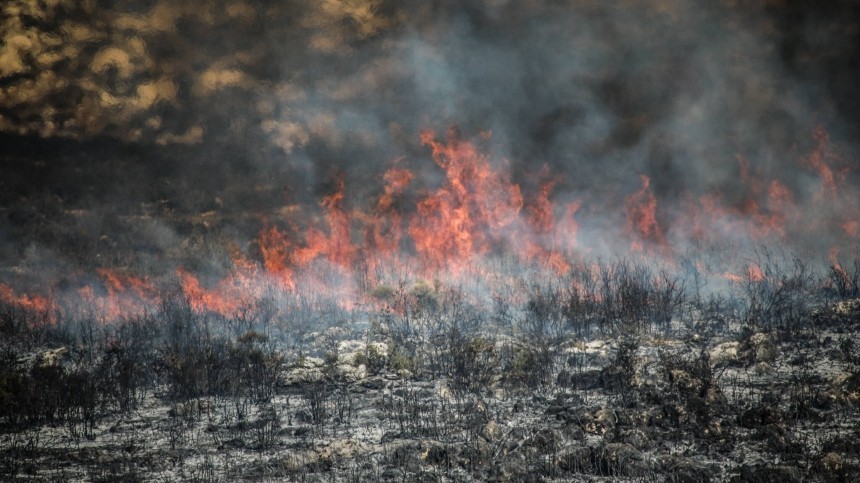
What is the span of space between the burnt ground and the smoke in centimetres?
812

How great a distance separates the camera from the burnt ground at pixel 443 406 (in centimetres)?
818

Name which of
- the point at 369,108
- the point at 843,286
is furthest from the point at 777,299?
the point at 369,108

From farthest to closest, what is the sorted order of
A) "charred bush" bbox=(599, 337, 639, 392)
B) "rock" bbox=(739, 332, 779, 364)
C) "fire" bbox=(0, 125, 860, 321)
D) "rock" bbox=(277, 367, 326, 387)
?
1. "fire" bbox=(0, 125, 860, 321)
2. "rock" bbox=(277, 367, 326, 387)
3. "rock" bbox=(739, 332, 779, 364)
4. "charred bush" bbox=(599, 337, 639, 392)

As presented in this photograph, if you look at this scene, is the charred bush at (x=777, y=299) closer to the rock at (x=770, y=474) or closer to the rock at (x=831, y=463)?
the rock at (x=831, y=463)

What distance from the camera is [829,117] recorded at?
20.0 m

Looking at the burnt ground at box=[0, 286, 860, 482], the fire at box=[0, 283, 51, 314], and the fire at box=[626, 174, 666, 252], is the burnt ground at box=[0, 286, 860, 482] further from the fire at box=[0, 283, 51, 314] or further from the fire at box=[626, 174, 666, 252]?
the fire at box=[626, 174, 666, 252]

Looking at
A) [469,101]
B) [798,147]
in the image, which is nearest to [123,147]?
[469,101]

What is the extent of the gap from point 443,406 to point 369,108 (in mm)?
13738

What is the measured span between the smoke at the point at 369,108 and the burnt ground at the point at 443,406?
8118 millimetres

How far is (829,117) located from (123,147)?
66.6 feet

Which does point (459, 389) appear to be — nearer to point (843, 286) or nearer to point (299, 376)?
point (299, 376)

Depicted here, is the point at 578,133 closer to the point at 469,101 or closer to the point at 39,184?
the point at 469,101

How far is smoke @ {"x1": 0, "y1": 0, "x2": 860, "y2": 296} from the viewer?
20.5m

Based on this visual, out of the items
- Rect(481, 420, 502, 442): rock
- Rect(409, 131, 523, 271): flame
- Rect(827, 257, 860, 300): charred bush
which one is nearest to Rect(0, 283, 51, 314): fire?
Rect(409, 131, 523, 271): flame
